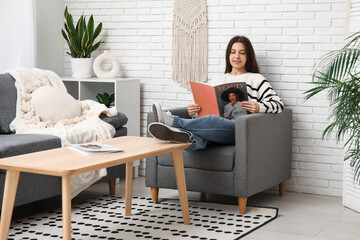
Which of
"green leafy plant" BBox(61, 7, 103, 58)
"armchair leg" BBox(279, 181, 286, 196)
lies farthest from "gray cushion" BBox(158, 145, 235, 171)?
"green leafy plant" BBox(61, 7, 103, 58)

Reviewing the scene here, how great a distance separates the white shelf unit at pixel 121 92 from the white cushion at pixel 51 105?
1.85ft

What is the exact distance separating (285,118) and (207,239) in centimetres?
133

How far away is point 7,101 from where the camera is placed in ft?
13.0

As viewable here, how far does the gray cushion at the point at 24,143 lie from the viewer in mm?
3260

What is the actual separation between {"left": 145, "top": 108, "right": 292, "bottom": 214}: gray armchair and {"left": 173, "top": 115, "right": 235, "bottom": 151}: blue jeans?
0.07 meters

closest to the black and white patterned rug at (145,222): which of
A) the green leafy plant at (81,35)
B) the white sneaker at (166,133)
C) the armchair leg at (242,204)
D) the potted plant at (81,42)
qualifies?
the armchair leg at (242,204)

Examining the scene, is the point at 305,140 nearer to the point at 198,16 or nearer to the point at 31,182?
the point at 198,16

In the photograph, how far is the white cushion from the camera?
3934 millimetres

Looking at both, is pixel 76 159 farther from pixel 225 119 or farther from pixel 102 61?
pixel 102 61

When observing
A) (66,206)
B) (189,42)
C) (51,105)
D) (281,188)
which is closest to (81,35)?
(189,42)

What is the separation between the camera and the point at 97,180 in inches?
150

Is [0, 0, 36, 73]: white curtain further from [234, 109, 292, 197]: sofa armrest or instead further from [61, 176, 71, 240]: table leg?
[61, 176, 71, 240]: table leg

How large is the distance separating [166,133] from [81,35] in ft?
5.91

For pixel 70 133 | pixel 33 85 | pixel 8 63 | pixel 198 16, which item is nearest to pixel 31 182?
pixel 70 133
